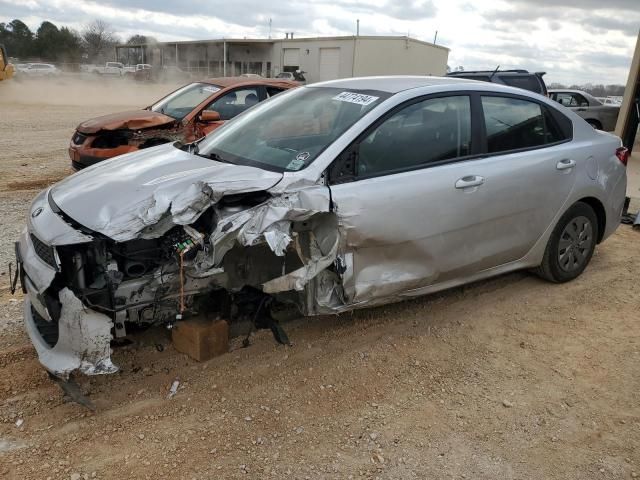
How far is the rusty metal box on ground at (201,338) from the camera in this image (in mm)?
3395

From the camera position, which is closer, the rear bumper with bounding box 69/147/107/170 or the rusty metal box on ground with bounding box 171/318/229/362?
the rusty metal box on ground with bounding box 171/318/229/362

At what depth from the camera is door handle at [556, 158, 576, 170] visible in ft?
14.0

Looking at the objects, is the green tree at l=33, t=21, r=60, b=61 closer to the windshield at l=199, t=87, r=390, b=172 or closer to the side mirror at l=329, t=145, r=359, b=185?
the windshield at l=199, t=87, r=390, b=172

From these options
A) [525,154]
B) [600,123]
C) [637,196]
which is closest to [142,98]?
[600,123]

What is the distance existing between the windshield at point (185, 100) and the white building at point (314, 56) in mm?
25055

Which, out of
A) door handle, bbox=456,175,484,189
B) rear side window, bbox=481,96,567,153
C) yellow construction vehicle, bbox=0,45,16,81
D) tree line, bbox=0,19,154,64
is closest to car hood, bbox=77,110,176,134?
rear side window, bbox=481,96,567,153

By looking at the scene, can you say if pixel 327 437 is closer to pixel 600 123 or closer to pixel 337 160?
pixel 337 160

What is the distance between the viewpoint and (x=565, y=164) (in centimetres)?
431

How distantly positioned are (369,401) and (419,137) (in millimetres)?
1764

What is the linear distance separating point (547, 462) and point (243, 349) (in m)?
1.91

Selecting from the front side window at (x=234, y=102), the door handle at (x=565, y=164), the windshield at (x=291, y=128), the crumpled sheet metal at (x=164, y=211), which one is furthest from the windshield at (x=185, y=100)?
the door handle at (x=565, y=164)

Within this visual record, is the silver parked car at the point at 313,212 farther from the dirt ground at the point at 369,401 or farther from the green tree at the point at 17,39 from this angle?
the green tree at the point at 17,39

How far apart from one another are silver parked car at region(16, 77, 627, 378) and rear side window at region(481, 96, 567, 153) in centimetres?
1

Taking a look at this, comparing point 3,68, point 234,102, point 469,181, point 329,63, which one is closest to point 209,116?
point 234,102
